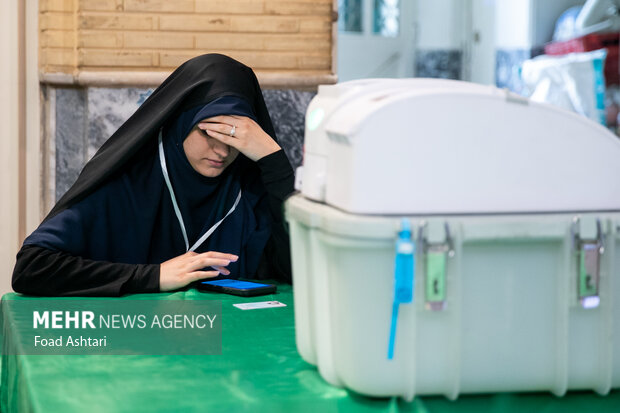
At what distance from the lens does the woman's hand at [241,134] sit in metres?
2.06

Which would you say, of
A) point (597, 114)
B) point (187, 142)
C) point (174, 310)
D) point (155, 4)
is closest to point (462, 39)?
point (597, 114)

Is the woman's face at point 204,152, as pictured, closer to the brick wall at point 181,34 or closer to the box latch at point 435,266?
the brick wall at point 181,34

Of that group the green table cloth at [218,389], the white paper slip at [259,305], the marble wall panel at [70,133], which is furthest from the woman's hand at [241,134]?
the marble wall panel at [70,133]

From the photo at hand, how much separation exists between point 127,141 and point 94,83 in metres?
0.83

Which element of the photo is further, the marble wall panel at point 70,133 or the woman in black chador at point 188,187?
the marble wall panel at point 70,133

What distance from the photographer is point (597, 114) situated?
5109 mm

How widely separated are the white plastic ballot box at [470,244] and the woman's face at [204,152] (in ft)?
3.39

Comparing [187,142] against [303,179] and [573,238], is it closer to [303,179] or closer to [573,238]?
[303,179]

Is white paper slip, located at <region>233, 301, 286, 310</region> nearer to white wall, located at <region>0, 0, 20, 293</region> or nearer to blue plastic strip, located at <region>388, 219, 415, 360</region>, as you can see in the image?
blue plastic strip, located at <region>388, 219, 415, 360</region>

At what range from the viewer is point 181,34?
2.84 metres

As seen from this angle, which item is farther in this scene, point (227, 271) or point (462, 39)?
point (462, 39)

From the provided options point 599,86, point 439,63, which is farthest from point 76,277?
point 439,63

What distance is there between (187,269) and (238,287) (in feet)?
0.39

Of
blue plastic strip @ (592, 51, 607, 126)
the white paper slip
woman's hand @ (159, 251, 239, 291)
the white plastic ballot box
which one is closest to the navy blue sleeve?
woman's hand @ (159, 251, 239, 291)
